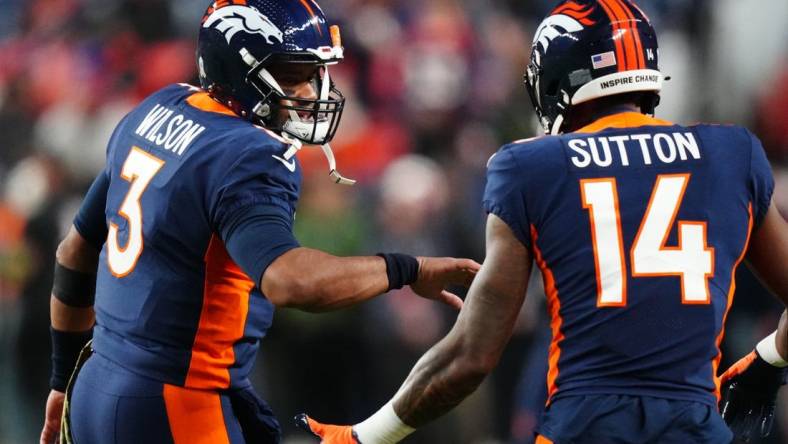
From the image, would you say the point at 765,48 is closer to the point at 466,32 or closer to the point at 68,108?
the point at 466,32

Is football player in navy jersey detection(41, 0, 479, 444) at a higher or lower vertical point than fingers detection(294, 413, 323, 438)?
higher

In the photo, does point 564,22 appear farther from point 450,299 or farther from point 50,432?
point 50,432

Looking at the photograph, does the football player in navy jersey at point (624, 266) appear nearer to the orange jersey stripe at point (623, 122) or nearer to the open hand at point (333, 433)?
the orange jersey stripe at point (623, 122)

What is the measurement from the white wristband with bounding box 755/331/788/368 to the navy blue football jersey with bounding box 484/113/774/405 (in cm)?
54

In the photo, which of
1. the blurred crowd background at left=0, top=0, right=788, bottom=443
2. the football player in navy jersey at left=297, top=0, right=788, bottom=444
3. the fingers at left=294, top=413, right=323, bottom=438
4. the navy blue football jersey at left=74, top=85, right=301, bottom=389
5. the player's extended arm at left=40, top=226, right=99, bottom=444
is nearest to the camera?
the football player in navy jersey at left=297, top=0, right=788, bottom=444

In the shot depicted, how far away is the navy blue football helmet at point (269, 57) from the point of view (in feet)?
11.0

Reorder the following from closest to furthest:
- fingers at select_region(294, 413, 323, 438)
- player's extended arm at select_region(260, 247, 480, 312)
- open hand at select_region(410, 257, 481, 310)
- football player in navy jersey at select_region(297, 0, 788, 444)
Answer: football player in navy jersey at select_region(297, 0, 788, 444) < player's extended arm at select_region(260, 247, 480, 312) < fingers at select_region(294, 413, 323, 438) < open hand at select_region(410, 257, 481, 310)

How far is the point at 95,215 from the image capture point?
138 inches

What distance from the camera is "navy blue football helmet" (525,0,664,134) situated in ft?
10.0

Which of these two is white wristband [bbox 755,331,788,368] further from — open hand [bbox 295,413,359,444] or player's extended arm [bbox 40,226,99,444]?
player's extended arm [bbox 40,226,99,444]

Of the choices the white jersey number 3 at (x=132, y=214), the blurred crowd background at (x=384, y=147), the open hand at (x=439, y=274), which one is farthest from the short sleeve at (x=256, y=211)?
the blurred crowd background at (x=384, y=147)

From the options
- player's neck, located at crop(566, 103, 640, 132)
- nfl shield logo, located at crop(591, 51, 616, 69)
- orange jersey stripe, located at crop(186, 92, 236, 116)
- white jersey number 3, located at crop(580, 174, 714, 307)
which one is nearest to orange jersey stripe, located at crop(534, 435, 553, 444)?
white jersey number 3, located at crop(580, 174, 714, 307)

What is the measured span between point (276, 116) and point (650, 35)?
108 cm

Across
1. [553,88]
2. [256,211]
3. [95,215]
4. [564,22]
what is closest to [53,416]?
[95,215]
